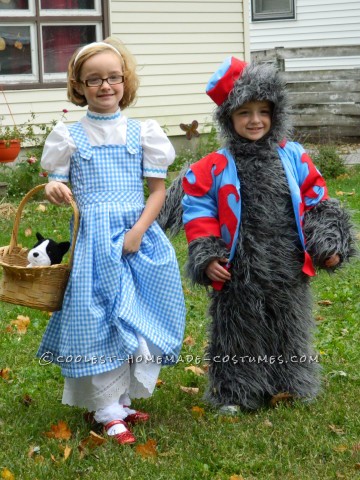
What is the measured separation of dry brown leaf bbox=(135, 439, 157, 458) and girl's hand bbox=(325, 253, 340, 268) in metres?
1.18

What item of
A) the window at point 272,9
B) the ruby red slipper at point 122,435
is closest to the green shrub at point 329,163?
the ruby red slipper at point 122,435

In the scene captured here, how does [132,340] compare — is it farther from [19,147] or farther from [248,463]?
[19,147]

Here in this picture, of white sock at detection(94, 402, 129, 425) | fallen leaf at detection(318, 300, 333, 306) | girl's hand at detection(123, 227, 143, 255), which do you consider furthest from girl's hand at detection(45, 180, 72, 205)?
fallen leaf at detection(318, 300, 333, 306)

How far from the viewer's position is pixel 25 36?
11.2m

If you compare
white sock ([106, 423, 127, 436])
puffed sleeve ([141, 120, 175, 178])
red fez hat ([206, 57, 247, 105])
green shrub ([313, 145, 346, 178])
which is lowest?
white sock ([106, 423, 127, 436])

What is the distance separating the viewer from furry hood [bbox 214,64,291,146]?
4.26m

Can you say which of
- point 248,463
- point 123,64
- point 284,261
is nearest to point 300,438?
point 248,463

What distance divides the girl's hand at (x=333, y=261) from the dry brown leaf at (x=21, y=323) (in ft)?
7.74

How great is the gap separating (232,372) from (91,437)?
2.66ft

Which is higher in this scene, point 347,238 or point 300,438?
point 347,238

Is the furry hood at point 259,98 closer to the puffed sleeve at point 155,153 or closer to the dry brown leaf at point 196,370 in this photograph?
the puffed sleeve at point 155,153

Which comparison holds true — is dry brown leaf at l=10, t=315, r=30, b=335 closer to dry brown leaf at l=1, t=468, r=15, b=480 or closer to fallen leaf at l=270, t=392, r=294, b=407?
fallen leaf at l=270, t=392, r=294, b=407

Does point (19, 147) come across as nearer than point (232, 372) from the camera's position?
No

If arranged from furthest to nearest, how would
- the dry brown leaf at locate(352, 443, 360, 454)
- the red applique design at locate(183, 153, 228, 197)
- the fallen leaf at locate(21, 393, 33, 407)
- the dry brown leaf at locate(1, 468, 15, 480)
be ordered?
the fallen leaf at locate(21, 393, 33, 407), the red applique design at locate(183, 153, 228, 197), the dry brown leaf at locate(352, 443, 360, 454), the dry brown leaf at locate(1, 468, 15, 480)
